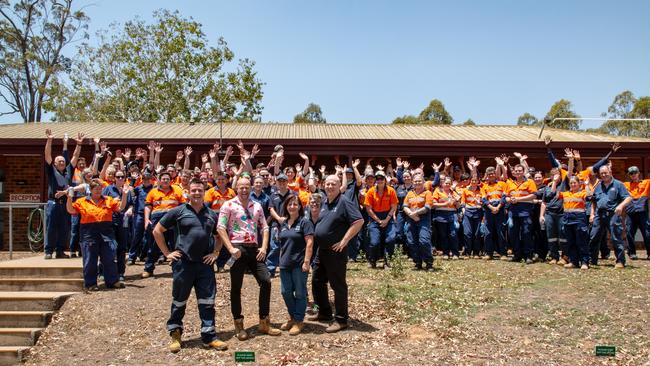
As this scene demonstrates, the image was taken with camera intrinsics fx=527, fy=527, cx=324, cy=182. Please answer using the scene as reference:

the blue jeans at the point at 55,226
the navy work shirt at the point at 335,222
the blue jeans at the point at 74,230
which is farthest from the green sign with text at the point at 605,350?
the blue jeans at the point at 55,226

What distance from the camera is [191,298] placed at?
748 centimetres

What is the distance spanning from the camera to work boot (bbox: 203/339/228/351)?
5609mm

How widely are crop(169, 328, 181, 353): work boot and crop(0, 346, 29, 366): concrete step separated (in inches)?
79.2

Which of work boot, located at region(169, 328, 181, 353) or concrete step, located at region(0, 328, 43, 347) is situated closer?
work boot, located at region(169, 328, 181, 353)

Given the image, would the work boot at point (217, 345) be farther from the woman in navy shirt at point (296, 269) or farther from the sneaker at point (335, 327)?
the sneaker at point (335, 327)

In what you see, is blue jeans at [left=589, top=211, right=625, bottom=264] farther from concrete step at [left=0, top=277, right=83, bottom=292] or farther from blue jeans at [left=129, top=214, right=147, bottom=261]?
concrete step at [left=0, top=277, right=83, bottom=292]

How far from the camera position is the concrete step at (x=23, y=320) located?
6895 millimetres

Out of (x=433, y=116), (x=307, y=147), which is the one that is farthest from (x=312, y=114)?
(x=307, y=147)

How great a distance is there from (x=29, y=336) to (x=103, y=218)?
6.09 feet

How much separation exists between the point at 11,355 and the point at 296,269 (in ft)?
11.6

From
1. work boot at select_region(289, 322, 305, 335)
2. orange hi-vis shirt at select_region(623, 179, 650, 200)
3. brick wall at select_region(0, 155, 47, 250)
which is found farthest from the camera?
brick wall at select_region(0, 155, 47, 250)

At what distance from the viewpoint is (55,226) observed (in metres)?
9.57

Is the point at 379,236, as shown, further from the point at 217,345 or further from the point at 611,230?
the point at 217,345

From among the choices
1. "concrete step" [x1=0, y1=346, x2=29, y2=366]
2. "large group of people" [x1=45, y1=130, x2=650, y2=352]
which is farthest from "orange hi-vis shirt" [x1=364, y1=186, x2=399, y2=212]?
"concrete step" [x1=0, y1=346, x2=29, y2=366]
